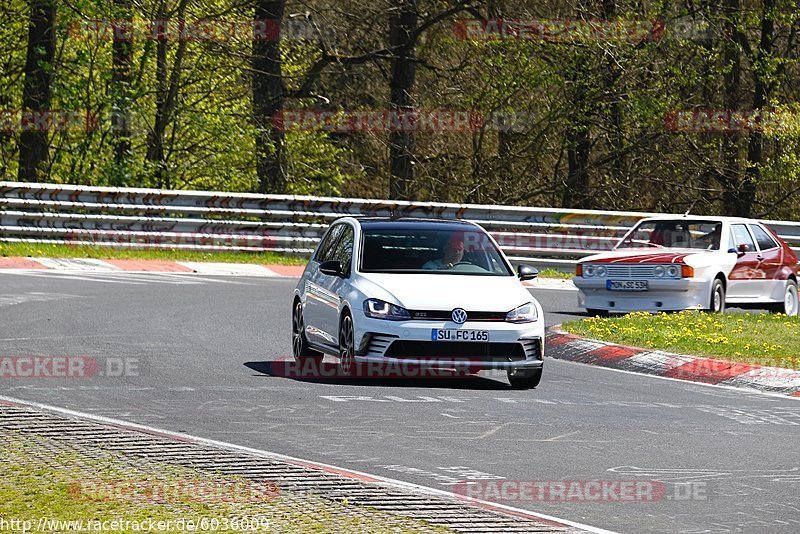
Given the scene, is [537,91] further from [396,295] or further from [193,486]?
[193,486]

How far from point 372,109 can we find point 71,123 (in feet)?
26.3

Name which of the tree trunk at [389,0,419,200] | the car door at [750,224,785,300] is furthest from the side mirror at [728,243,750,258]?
the tree trunk at [389,0,419,200]

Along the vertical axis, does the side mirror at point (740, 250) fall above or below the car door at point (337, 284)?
above

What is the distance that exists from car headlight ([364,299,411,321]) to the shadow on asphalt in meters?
0.63

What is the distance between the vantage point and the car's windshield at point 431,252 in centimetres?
1322

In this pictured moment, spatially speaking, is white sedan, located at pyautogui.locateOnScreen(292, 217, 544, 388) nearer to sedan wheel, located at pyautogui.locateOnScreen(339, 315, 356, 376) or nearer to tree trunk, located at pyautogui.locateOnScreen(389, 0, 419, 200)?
sedan wheel, located at pyautogui.locateOnScreen(339, 315, 356, 376)

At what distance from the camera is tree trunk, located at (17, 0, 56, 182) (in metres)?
33.0

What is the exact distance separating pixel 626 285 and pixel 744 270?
1782 mm

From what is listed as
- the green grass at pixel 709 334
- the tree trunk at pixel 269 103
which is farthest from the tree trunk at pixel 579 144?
the green grass at pixel 709 334

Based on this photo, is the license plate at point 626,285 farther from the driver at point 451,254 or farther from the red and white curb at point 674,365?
the driver at point 451,254

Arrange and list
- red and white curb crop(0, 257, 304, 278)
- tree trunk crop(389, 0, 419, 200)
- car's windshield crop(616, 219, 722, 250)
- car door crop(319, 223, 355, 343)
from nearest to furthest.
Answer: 1. car door crop(319, 223, 355, 343)
2. car's windshield crop(616, 219, 722, 250)
3. red and white curb crop(0, 257, 304, 278)
4. tree trunk crop(389, 0, 419, 200)

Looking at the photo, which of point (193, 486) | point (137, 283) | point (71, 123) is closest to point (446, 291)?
point (193, 486)

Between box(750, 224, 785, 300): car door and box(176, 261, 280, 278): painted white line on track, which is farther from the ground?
box(750, 224, 785, 300): car door

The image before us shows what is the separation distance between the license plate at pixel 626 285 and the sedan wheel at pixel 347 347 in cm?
724
